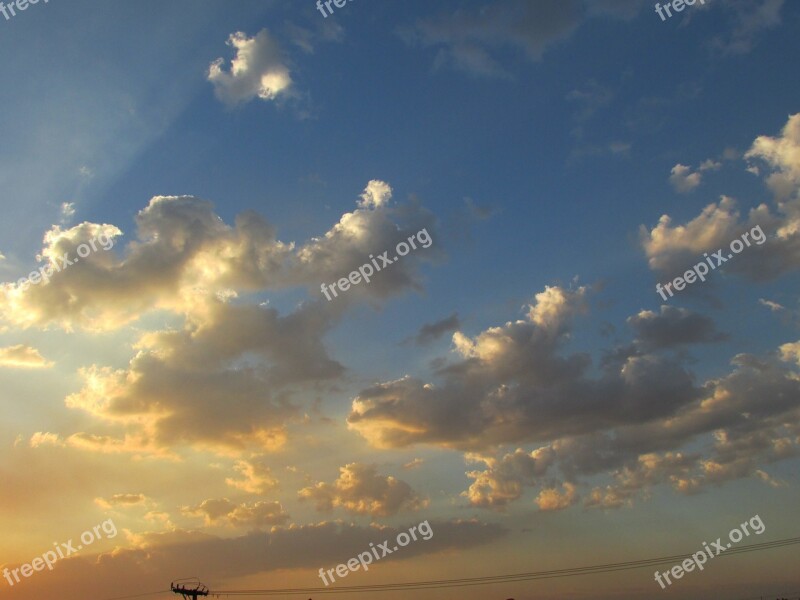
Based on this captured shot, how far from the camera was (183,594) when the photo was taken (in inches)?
→ 5369
